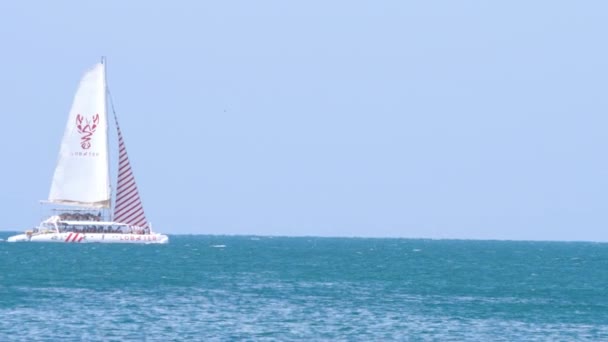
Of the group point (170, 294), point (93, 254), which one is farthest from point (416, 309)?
point (93, 254)

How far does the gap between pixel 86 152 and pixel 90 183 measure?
3.42 metres

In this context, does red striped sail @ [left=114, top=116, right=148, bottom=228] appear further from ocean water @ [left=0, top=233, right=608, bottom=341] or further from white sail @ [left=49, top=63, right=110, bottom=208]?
ocean water @ [left=0, top=233, right=608, bottom=341]

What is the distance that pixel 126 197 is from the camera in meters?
152

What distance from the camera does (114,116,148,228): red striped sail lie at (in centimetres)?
15212

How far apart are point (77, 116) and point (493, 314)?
8537 cm

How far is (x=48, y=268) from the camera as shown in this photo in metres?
107

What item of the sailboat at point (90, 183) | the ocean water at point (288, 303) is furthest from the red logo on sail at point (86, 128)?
the ocean water at point (288, 303)

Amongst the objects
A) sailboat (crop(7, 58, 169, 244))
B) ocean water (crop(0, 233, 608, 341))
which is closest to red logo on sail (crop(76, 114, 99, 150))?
sailboat (crop(7, 58, 169, 244))

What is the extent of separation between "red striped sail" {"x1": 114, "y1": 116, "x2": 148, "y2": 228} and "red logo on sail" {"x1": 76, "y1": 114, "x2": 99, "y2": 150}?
5.61 metres

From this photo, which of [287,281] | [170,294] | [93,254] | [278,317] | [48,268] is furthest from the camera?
[93,254]

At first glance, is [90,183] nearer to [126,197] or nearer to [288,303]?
[126,197]

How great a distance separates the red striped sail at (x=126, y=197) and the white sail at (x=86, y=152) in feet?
→ 4.66

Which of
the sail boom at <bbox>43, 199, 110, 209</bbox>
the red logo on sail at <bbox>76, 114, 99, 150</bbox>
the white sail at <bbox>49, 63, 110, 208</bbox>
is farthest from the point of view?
the sail boom at <bbox>43, 199, 110, 209</bbox>

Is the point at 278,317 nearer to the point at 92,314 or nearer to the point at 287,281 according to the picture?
the point at 92,314
